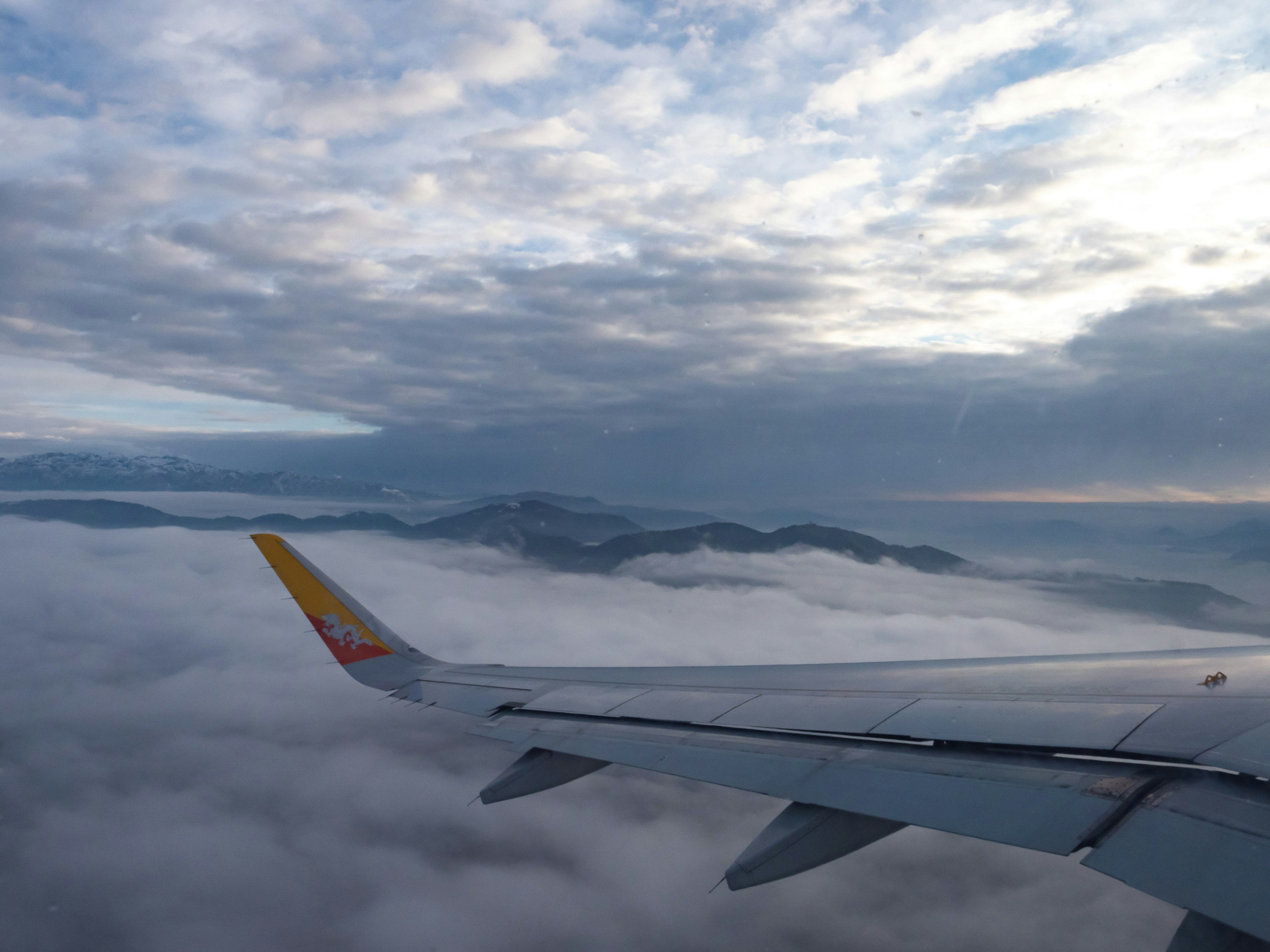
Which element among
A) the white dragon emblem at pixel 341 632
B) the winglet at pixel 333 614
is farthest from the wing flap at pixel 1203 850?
the white dragon emblem at pixel 341 632

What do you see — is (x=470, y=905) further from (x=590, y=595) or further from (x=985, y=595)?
(x=985, y=595)

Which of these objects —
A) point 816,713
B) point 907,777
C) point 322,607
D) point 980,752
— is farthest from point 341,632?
point 980,752

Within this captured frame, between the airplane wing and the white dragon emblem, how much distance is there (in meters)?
2.78

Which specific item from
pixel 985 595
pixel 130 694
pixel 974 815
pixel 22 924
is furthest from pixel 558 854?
pixel 985 595

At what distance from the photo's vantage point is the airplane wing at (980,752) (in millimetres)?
2998

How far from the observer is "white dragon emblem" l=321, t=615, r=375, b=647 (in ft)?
32.3

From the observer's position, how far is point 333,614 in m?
9.95

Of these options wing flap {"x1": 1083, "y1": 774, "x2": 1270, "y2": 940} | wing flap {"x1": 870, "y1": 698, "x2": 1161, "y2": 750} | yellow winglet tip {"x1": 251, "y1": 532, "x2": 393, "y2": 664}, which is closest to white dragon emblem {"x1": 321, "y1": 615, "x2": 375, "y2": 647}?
yellow winglet tip {"x1": 251, "y1": 532, "x2": 393, "y2": 664}

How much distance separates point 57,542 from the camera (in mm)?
178125

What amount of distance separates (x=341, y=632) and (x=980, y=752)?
9346mm

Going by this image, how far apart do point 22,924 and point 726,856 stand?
71969mm

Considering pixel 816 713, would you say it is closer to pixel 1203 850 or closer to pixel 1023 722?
pixel 1023 722

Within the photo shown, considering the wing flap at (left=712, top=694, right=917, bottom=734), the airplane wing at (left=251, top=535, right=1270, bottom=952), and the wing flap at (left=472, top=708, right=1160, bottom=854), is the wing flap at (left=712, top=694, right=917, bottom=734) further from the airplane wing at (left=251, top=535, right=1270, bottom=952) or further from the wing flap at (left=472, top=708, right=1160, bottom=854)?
the wing flap at (left=472, top=708, right=1160, bottom=854)

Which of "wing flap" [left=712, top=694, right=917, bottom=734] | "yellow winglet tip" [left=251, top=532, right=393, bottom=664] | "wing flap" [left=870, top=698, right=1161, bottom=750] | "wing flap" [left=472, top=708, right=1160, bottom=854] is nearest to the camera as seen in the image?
"wing flap" [left=472, top=708, right=1160, bottom=854]
